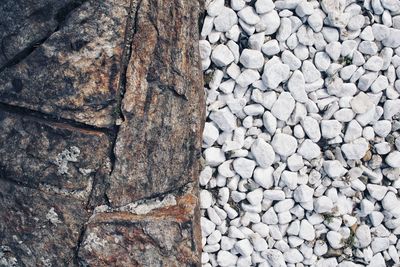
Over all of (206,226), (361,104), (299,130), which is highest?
(361,104)

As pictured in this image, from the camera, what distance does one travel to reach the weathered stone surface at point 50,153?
1.97 meters

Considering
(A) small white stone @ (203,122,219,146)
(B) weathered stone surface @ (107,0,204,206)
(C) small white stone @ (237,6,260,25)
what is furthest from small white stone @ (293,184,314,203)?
(C) small white stone @ (237,6,260,25)

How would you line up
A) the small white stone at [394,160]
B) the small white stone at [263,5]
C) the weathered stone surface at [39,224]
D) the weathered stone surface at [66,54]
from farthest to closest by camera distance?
the small white stone at [394,160] → the small white stone at [263,5] → the weathered stone surface at [39,224] → the weathered stone surface at [66,54]

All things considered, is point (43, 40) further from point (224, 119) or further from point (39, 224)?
point (224, 119)

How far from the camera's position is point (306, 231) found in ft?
8.27

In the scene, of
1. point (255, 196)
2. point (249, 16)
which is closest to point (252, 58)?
point (249, 16)

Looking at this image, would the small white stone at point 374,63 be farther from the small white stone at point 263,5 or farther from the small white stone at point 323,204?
the small white stone at point 323,204

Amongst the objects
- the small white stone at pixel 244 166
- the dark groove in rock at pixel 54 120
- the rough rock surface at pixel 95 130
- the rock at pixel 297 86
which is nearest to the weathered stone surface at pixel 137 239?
the rough rock surface at pixel 95 130

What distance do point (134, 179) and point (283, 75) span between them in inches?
34.0

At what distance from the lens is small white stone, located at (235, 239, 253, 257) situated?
2510 millimetres

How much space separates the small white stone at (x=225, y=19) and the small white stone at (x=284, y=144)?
1.83 feet

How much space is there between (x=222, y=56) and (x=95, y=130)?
2.41 feet

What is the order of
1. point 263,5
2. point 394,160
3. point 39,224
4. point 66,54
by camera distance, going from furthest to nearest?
point 394,160 → point 263,5 → point 39,224 → point 66,54

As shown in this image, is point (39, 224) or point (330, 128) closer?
point (39, 224)
